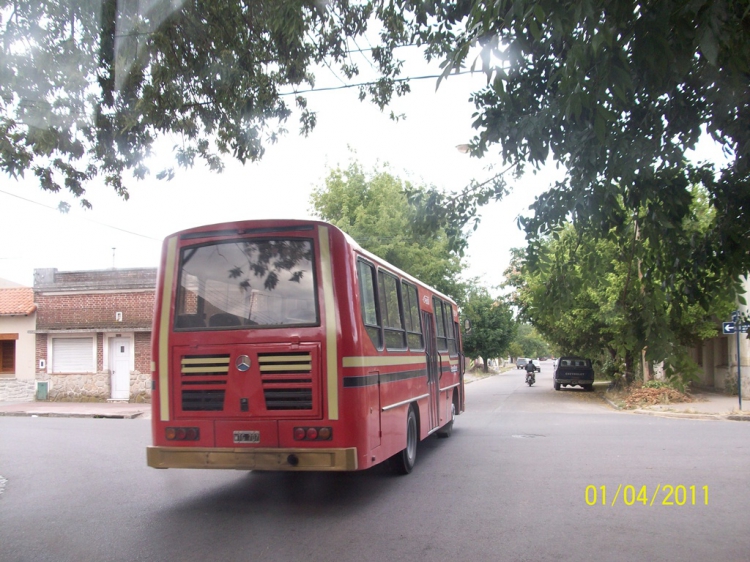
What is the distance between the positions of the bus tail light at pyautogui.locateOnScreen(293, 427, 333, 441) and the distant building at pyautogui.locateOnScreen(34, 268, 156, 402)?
18560 mm

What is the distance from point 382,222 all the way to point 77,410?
38.8 feet

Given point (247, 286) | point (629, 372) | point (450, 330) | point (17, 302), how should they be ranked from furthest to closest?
point (629, 372) → point (17, 302) → point (450, 330) → point (247, 286)

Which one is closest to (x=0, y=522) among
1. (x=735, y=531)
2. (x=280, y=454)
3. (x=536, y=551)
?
(x=280, y=454)

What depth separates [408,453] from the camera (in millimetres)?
9656

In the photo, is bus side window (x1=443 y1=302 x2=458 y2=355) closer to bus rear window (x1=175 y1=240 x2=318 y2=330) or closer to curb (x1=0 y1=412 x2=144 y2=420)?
bus rear window (x1=175 y1=240 x2=318 y2=330)

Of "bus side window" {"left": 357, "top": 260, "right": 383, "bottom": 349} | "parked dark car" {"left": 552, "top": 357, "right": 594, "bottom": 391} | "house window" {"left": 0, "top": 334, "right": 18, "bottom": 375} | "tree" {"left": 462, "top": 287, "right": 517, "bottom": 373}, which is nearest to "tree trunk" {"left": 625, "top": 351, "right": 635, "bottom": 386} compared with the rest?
"parked dark car" {"left": 552, "top": 357, "right": 594, "bottom": 391}

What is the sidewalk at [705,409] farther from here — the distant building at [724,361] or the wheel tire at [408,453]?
the wheel tire at [408,453]

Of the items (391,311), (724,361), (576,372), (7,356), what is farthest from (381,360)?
(576,372)

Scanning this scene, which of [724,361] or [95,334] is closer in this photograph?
[95,334]

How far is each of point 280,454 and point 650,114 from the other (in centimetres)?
473

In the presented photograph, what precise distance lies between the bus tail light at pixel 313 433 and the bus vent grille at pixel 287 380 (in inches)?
8.7

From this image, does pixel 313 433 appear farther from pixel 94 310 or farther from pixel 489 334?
pixel 489 334

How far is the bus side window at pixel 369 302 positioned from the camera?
25.3 ft

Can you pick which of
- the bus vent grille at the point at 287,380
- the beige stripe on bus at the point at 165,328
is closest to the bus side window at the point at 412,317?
the bus vent grille at the point at 287,380
